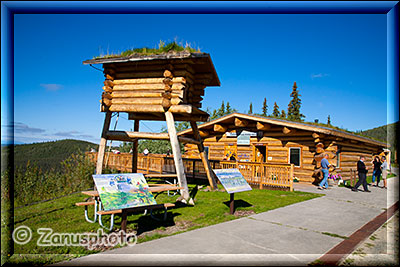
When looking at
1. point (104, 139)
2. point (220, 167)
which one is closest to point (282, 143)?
point (220, 167)

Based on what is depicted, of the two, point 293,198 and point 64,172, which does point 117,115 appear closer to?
point 64,172

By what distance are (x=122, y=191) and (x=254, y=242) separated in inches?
110

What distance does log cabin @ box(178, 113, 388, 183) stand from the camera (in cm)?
1523

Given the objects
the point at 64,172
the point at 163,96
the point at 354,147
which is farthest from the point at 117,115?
the point at 354,147

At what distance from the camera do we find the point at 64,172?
13094 millimetres

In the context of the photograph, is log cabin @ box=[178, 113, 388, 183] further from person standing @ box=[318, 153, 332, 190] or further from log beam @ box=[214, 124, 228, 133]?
person standing @ box=[318, 153, 332, 190]

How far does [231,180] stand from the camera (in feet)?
26.8

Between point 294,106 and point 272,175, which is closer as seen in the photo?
point 272,175

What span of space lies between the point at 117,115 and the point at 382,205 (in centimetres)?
1034

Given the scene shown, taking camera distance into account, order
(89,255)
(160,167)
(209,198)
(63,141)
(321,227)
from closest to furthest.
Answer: (89,255) < (321,227) < (209,198) < (160,167) < (63,141)

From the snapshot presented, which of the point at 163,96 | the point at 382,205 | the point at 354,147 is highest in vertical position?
the point at 163,96

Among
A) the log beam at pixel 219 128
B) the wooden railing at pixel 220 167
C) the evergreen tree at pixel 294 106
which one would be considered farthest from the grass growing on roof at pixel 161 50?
the evergreen tree at pixel 294 106

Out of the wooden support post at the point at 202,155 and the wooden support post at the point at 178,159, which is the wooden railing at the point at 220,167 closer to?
the wooden support post at the point at 202,155

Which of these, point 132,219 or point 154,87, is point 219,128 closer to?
point 154,87
